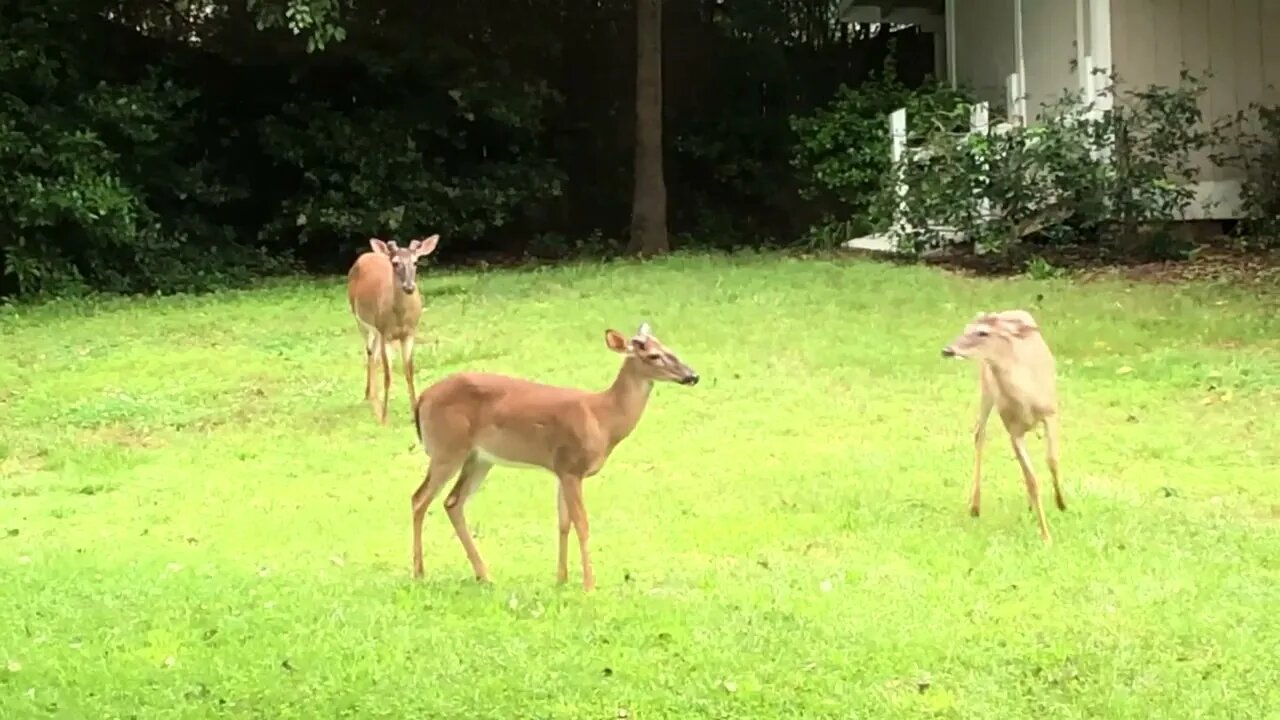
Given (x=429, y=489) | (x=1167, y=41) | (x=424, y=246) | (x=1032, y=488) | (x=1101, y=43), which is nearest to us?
(x=429, y=489)

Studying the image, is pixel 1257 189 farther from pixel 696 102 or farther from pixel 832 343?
pixel 696 102

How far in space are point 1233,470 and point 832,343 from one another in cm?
421

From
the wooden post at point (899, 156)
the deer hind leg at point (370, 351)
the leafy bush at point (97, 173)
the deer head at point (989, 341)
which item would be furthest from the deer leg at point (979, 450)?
the leafy bush at point (97, 173)

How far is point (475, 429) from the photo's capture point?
5.91 meters

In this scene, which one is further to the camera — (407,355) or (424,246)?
(407,355)

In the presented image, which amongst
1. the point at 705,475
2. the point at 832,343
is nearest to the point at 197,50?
the point at 832,343

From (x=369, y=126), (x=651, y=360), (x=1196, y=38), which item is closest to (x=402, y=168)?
(x=369, y=126)

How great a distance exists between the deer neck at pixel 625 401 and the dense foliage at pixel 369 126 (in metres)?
11.0

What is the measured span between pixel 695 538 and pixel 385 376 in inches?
159

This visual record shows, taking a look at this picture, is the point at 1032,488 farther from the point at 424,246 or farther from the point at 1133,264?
the point at 1133,264

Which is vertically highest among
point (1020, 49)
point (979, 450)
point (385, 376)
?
point (1020, 49)

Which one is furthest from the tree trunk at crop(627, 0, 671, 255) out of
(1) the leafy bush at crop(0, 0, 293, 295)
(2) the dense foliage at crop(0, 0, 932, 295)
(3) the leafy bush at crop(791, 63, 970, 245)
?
(1) the leafy bush at crop(0, 0, 293, 295)

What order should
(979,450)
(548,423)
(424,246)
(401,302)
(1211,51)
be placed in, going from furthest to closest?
(1211,51) → (401,302) → (424,246) → (979,450) → (548,423)

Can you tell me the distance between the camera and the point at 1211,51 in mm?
16156
